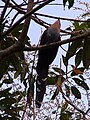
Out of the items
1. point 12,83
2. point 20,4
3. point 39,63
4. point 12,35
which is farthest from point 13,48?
point 12,83

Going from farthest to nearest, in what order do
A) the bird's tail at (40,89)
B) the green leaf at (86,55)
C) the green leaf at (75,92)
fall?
the green leaf at (75,92), the green leaf at (86,55), the bird's tail at (40,89)

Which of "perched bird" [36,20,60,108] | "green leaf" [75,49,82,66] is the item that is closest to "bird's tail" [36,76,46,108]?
"perched bird" [36,20,60,108]

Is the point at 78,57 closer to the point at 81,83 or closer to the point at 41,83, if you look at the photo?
the point at 81,83

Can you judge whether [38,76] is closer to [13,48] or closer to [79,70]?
[13,48]

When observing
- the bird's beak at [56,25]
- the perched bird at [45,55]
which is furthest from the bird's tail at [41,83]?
the bird's beak at [56,25]

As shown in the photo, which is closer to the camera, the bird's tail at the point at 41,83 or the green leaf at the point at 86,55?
the bird's tail at the point at 41,83

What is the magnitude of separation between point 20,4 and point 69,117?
0.45 meters

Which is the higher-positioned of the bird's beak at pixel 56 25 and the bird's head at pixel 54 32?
the bird's beak at pixel 56 25

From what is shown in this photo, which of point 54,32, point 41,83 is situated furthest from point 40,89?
point 54,32

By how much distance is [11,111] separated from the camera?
5.07ft

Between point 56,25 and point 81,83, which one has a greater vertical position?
point 56,25

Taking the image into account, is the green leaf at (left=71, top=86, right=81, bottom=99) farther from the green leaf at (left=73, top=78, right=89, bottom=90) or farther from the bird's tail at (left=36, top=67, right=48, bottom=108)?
the bird's tail at (left=36, top=67, right=48, bottom=108)

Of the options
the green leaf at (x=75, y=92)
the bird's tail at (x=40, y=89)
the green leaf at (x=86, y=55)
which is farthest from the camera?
the green leaf at (x=75, y=92)

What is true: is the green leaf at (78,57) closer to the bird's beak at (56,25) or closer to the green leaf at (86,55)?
the green leaf at (86,55)
